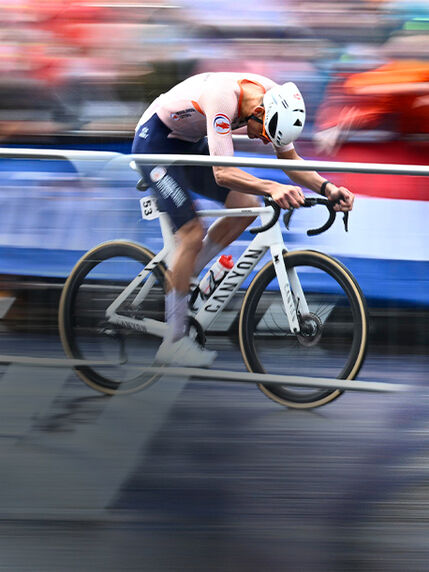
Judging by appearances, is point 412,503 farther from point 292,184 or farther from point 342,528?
point 292,184

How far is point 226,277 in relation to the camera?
13.0 feet

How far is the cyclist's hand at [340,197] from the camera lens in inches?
147

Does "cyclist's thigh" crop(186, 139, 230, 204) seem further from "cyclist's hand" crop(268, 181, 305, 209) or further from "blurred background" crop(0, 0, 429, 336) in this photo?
"blurred background" crop(0, 0, 429, 336)

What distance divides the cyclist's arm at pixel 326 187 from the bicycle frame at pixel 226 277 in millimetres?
163

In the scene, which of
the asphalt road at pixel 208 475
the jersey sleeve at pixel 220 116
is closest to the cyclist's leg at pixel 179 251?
the asphalt road at pixel 208 475

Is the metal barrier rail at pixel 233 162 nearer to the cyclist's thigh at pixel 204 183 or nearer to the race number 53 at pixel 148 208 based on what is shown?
the cyclist's thigh at pixel 204 183

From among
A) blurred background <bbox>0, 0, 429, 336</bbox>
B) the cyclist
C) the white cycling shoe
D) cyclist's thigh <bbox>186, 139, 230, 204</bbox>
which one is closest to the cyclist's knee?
the cyclist

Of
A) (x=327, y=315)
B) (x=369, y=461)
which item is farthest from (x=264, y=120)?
(x=369, y=461)

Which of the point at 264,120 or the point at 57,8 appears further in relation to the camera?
the point at 57,8

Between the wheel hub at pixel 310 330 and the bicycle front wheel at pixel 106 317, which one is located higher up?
the bicycle front wheel at pixel 106 317

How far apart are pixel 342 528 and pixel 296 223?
1202 millimetres

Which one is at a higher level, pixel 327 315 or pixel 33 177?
pixel 33 177

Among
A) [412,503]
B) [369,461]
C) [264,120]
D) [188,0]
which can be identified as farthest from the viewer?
[188,0]

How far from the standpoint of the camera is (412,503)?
11.1 ft
